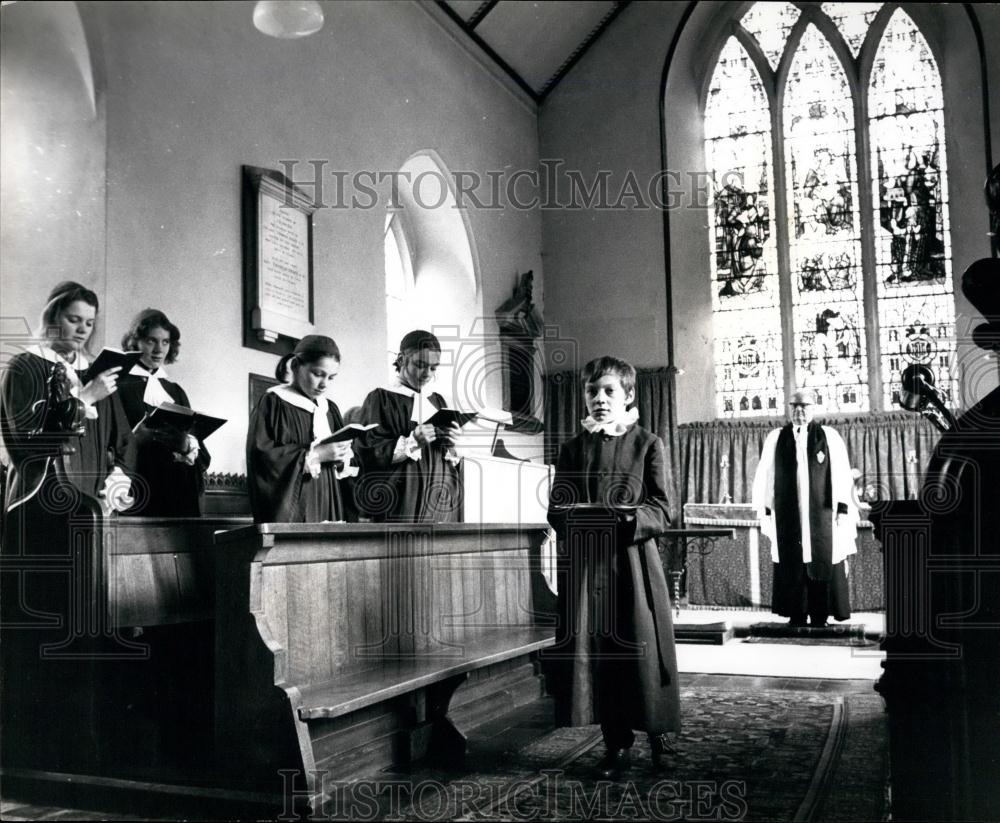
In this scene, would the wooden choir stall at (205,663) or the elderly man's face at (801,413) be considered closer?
the wooden choir stall at (205,663)

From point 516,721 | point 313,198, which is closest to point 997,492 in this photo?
point 516,721

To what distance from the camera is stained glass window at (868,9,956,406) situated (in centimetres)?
1038

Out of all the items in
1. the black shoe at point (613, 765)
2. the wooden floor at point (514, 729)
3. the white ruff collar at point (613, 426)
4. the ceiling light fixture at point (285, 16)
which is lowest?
the wooden floor at point (514, 729)

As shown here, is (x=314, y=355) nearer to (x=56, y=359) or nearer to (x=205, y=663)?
(x=56, y=359)

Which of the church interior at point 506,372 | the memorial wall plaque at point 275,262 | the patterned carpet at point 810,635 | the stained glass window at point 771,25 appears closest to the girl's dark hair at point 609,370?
the church interior at point 506,372

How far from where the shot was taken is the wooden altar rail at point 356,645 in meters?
3.16

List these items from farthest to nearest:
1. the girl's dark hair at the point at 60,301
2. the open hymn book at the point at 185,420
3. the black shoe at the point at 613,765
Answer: the open hymn book at the point at 185,420
the girl's dark hair at the point at 60,301
the black shoe at the point at 613,765

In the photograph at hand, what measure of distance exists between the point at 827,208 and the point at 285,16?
22.4 ft

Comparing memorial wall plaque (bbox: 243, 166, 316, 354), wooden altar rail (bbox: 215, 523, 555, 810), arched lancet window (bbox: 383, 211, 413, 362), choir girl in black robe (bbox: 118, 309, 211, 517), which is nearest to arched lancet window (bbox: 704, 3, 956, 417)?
arched lancet window (bbox: 383, 211, 413, 362)

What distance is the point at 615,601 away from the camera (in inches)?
139

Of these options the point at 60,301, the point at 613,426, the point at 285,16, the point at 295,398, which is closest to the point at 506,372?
the point at 285,16

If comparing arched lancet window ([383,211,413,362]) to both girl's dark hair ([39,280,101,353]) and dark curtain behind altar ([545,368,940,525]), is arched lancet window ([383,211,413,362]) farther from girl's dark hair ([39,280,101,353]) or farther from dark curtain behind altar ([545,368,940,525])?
girl's dark hair ([39,280,101,353])

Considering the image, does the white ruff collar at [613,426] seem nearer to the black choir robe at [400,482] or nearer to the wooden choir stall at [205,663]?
the wooden choir stall at [205,663]

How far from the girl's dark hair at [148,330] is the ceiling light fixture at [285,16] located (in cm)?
218
